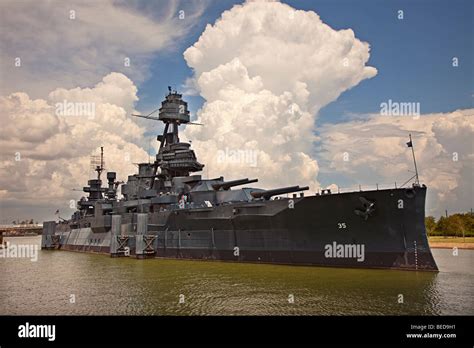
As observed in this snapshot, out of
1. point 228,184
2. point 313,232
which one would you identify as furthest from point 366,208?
point 228,184

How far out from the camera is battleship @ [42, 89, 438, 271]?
20.2 metres

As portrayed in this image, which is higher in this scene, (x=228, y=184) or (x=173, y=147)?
(x=173, y=147)

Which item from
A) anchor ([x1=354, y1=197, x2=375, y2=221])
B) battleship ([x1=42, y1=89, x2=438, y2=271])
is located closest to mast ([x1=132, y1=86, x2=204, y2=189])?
battleship ([x1=42, y1=89, x2=438, y2=271])

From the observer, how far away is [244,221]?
84.5 feet

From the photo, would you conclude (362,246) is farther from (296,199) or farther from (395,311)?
(395,311)

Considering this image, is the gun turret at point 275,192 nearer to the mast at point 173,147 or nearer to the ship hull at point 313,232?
the ship hull at point 313,232

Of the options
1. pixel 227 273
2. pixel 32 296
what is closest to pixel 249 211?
pixel 227 273

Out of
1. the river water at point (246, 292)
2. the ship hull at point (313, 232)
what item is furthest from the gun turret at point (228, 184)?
the river water at point (246, 292)

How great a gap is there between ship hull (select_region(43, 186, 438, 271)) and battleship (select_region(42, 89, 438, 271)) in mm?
49

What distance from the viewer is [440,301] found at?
14227 millimetres

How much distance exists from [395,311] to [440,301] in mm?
2308

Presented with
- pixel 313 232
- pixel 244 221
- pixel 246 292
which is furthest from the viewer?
pixel 244 221

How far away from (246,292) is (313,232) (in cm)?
732

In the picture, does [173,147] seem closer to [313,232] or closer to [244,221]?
[244,221]
